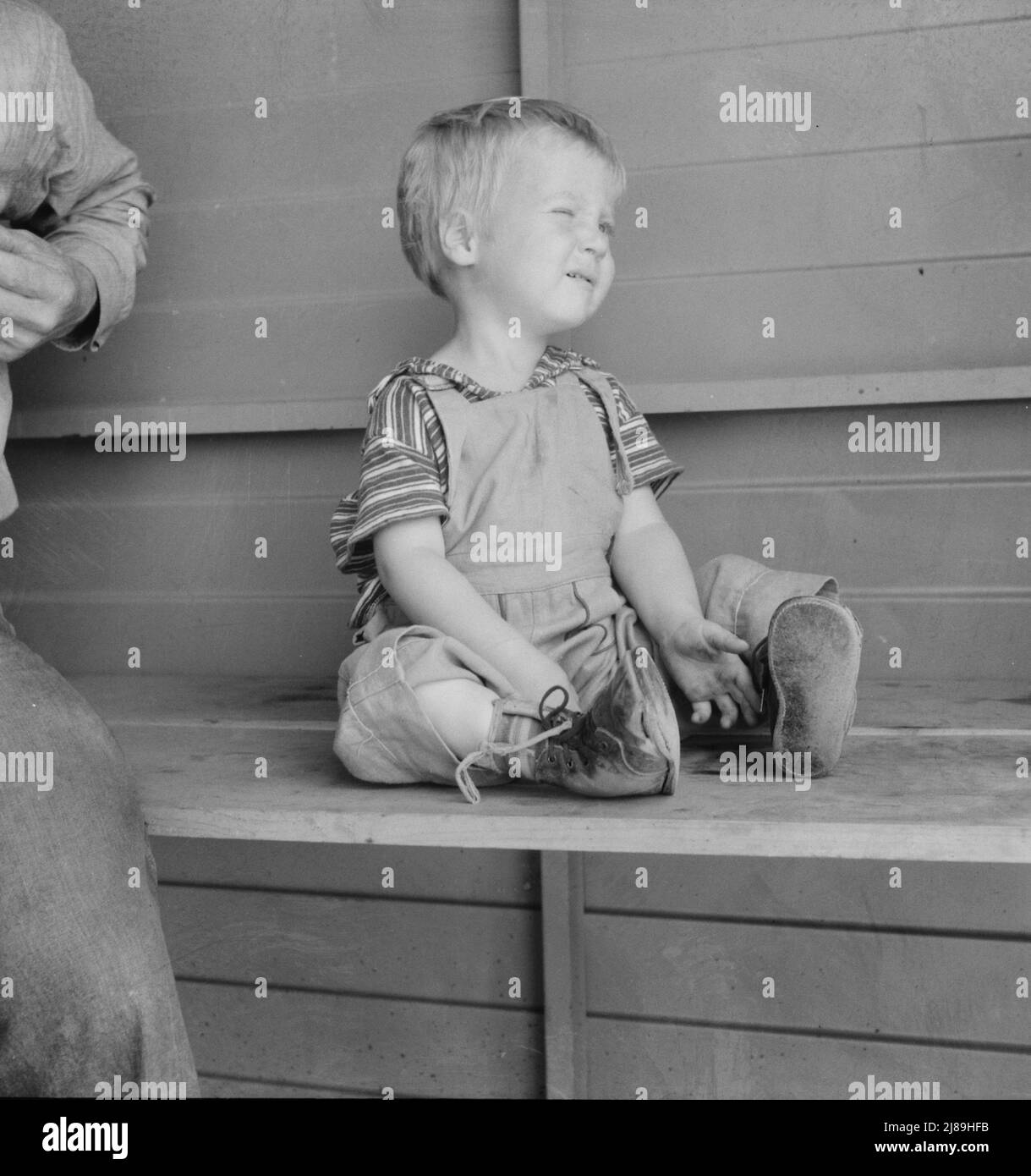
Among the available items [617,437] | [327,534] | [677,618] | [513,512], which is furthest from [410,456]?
[327,534]

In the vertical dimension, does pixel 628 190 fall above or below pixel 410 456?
above

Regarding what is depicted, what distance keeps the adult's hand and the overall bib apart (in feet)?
1.54

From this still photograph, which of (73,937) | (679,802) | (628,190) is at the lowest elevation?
(73,937)

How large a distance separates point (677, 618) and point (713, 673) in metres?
0.10

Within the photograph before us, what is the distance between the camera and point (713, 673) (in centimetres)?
163

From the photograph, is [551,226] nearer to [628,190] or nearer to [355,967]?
[628,190]

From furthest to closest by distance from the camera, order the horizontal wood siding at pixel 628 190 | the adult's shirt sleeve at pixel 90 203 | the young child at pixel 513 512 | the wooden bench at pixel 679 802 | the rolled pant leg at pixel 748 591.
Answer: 1. the horizontal wood siding at pixel 628 190
2. the adult's shirt sleeve at pixel 90 203
3. the rolled pant leg at pixel 748 591
4. the young child at pixel 513 512
5. the wooden bench at pixel 679 802

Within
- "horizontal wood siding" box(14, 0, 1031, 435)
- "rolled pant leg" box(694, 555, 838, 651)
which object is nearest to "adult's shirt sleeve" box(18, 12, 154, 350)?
"horizontal wood siding" box(14, 0, 1031, 435)

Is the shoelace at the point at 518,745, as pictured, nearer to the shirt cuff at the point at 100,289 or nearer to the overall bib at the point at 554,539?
the overall bib at the point at 554,539

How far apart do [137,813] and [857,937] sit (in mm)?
1170

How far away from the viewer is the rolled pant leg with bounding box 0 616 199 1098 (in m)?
1.32

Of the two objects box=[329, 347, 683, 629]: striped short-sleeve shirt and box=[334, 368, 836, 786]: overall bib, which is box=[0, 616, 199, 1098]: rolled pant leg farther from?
box=[329, 347, 683, 629]: striped short-sleeve shirt

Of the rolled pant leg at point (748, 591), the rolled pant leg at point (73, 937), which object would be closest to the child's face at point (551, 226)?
the rolled pant leg at point (748, 591)

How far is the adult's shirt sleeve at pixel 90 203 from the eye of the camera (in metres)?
1.84
